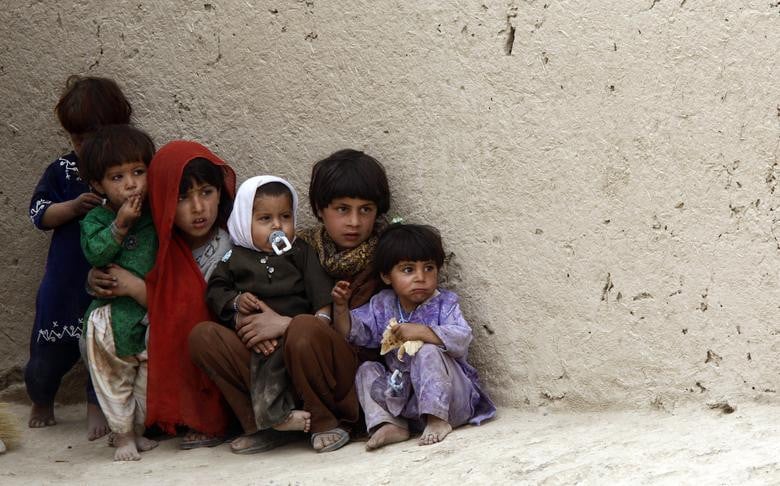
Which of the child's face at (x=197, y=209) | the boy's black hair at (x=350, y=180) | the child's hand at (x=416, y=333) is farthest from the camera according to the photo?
the child's face at (x=197, y=209)

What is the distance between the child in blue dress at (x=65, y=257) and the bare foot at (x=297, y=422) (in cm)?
89

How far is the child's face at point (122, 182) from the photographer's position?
4.19m

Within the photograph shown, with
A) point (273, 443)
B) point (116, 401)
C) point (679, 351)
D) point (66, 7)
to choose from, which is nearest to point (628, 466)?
point (679, 351)

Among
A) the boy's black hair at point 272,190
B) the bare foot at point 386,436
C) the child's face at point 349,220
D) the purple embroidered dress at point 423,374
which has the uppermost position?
the boy's black hair at point 272,190

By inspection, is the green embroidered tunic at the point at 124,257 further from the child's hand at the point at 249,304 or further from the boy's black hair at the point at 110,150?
the child's hand at the point at 249,304

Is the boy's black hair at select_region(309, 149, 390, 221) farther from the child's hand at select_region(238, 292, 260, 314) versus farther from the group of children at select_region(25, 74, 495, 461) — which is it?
the child's hand at select_region(238, 292, 260, 314)

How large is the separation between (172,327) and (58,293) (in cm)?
60

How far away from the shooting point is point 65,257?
450cm

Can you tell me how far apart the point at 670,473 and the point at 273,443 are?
4.94ft

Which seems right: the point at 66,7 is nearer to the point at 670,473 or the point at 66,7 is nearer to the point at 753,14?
the point at 753,14

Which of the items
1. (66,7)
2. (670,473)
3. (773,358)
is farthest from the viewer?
(66,7)

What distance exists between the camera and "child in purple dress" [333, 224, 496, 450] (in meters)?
3.79

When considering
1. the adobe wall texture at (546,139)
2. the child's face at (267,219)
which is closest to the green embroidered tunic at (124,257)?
the child's face at (267,219)

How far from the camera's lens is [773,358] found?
3.48 meters
